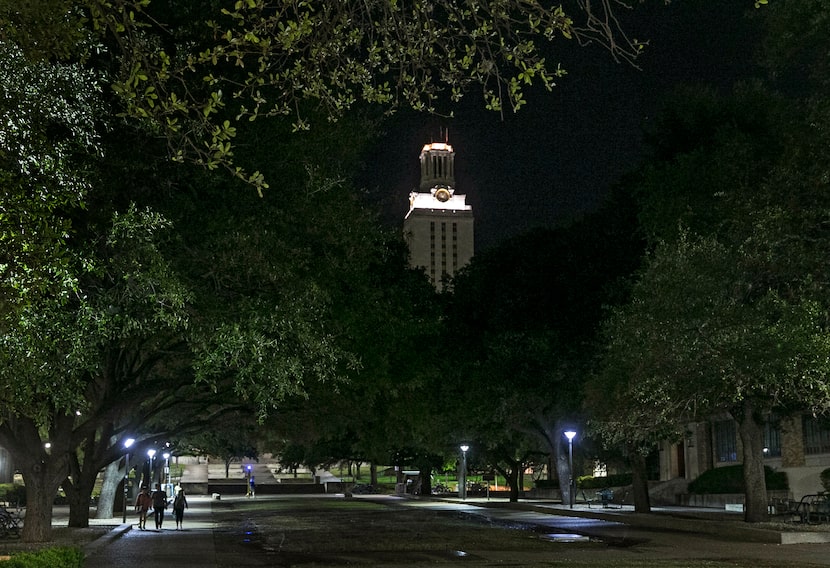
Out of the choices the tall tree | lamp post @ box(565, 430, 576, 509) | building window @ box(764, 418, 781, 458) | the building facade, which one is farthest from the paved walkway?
building window @ box(764, 418, 781, 458)

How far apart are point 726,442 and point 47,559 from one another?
4630cm

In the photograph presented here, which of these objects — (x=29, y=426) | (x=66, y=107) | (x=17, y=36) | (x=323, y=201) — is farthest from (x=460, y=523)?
(x=17, y=36)

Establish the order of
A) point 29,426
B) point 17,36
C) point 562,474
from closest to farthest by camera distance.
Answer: point 17,36 → point 29,426 → point 562,474

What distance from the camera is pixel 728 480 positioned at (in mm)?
48469

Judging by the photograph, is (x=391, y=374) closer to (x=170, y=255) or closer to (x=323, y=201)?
(x=323, y=201)

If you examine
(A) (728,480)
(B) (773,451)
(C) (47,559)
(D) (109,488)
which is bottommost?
(C) (47,559)

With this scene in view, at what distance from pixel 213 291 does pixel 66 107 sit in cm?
644

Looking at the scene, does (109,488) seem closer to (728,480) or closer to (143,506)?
(143,506)

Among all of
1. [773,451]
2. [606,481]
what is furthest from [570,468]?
[606,481]

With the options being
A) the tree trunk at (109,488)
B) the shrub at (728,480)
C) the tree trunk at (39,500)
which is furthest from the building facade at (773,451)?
the tree trunk at (109,488)

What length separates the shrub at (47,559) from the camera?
39.8 feet

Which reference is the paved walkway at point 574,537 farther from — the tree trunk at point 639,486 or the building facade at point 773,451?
the building facade at point 773,451

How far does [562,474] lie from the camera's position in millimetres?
51375

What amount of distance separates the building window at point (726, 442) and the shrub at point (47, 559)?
43875mm
